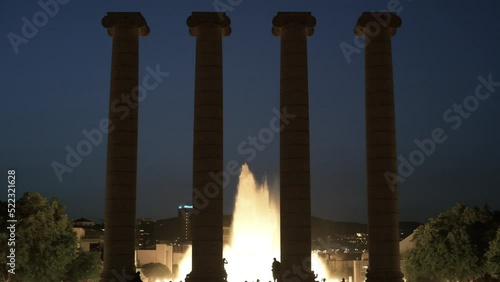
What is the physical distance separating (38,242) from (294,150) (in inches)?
1240

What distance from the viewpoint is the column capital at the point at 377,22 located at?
197 feet

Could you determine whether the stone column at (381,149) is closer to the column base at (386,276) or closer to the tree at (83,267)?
the column base at (386,276)

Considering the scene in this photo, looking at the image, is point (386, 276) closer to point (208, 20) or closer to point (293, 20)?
point (293, 20)

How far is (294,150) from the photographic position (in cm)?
5847

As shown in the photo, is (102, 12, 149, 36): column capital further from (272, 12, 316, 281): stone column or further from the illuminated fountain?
the illuminated fountain

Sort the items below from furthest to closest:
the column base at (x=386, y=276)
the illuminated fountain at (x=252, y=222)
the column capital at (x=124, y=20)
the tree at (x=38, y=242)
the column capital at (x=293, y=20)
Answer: the illuminated fountain at (x=252, y=222) < the tree at (x=38, y=242) < the column capital at (x=124, y=20) < the column capital at (x=293, y=20) < the column base at (x=386, y=276)

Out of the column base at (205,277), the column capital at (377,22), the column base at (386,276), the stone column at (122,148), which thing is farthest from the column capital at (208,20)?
the column base at (386,276)

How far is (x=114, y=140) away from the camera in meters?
58.7

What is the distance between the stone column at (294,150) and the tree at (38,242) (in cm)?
2875

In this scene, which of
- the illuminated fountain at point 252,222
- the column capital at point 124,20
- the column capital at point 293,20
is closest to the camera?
the column capital at point 293,20

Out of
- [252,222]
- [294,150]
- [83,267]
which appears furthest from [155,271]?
[294,150]

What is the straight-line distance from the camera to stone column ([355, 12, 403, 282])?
5775cm

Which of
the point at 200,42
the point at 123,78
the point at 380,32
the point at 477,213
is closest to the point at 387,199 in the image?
the point at 380,32

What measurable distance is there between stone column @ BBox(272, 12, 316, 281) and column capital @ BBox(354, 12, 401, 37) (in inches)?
176
